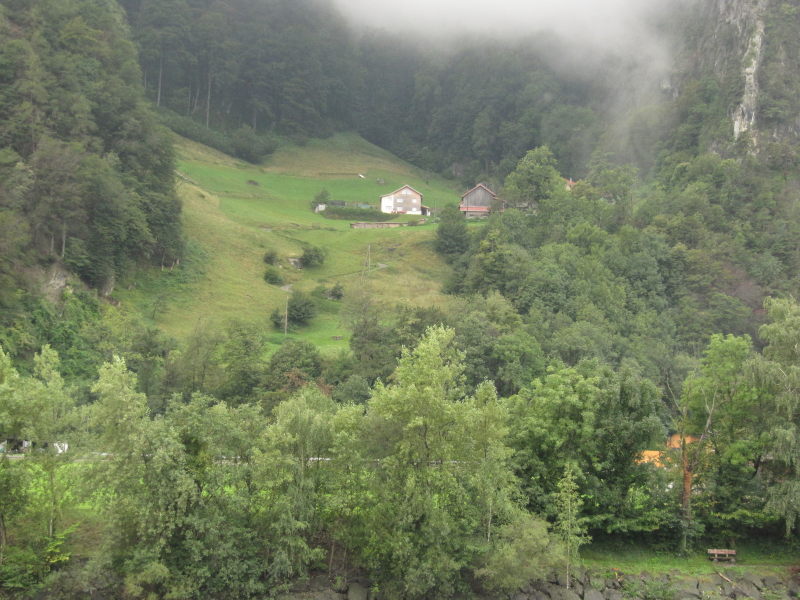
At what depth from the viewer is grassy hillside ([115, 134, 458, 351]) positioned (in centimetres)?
4462

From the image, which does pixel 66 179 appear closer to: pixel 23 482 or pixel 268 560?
pixel 23 482

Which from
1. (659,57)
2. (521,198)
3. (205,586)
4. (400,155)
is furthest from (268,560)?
(400,155)

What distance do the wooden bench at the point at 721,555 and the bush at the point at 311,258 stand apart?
119 feet

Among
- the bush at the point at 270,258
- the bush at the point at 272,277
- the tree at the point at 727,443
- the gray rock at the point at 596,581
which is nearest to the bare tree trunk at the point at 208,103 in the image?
the bush at the point at 270,258

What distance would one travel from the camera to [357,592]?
2205cm

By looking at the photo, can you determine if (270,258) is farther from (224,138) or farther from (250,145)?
(224,138)

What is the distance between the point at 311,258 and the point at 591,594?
1427 inches

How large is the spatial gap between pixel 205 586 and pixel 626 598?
44.3 ft

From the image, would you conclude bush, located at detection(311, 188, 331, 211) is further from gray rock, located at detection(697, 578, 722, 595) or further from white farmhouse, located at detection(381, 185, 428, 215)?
gray rock, located at detection(697, 578, 722, 595)

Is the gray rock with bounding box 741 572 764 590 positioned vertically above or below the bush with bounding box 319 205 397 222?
below

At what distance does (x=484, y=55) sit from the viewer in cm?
10894

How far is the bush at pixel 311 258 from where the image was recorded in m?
54.8

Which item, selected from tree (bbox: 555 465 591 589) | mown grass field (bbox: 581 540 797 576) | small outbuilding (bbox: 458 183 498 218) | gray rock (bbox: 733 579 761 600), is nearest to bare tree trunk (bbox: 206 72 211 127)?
small outbuilding (bbox: 458 183 498 218)

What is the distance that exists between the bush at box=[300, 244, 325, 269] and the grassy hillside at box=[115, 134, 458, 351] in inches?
23.4
